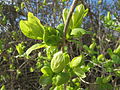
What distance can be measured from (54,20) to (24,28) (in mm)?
2857

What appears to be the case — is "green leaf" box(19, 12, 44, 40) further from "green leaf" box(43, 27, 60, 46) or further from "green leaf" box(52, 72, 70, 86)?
"green leaf" box(52, 72, 70, 86)

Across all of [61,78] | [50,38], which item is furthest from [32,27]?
[61,78]

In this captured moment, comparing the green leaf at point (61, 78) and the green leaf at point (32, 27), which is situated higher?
the green leaf at point (32, 27)

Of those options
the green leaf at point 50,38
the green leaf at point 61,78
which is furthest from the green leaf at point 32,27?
the green leaf at point 61,78

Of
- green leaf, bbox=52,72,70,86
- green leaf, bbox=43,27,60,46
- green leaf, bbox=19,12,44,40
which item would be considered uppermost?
green leaf, bbox=19,12,44,40

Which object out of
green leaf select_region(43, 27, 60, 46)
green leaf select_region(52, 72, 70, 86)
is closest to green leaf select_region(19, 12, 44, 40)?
green leaf select_region(43, 27, 60, 46)

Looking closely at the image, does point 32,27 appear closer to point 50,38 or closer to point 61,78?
point 50,38

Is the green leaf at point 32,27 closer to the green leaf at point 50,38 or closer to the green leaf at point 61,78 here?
the green leaf at point 50,38

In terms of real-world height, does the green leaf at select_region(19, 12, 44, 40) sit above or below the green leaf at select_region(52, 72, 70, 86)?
above

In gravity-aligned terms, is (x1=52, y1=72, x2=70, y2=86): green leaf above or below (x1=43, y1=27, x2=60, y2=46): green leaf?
below

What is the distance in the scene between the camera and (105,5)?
4.24m

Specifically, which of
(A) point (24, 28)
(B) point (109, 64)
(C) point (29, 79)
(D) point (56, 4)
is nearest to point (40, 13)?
(D) point (56, 4)

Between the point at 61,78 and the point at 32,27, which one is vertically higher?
the point at 32,27

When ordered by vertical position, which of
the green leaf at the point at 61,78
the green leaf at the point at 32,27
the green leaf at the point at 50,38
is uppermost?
the green leaf at the point at 32,27
